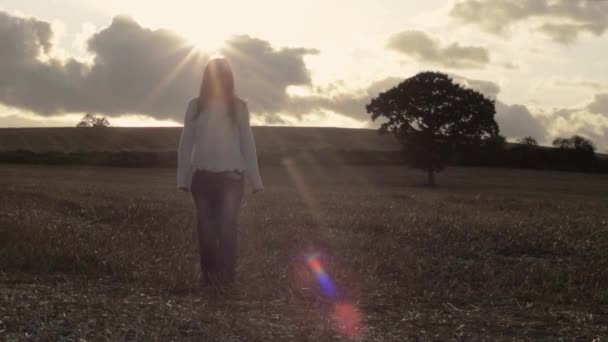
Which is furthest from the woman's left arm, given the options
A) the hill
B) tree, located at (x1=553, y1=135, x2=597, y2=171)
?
tree, located at (x1=553, y1=135, x2=597, y2=171)

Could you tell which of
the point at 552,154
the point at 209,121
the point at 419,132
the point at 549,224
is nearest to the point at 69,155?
the point at 419,132

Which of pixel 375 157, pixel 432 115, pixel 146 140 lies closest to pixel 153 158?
pixel 146 140

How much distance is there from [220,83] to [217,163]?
0.94 m

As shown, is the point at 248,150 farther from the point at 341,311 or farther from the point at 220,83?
the point at 341,311

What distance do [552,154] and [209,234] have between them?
74008mm

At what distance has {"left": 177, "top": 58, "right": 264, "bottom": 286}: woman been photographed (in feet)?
25.9

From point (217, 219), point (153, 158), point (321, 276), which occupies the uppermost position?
point (217, 219)

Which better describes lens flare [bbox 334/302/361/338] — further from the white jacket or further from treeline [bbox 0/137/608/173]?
treeline [bbox 0/137/608/173]

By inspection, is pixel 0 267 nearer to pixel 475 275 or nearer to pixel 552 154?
pixel 475 275

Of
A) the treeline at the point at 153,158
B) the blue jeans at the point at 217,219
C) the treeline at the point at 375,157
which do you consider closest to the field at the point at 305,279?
the blue jeans at the point at 217,219

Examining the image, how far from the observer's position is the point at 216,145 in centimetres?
794

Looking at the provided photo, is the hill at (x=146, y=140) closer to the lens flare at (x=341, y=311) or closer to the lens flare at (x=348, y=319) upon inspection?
the lens flare at (x=341, y=311)

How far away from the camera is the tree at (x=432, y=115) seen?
5584cm

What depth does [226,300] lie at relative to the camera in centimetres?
706
